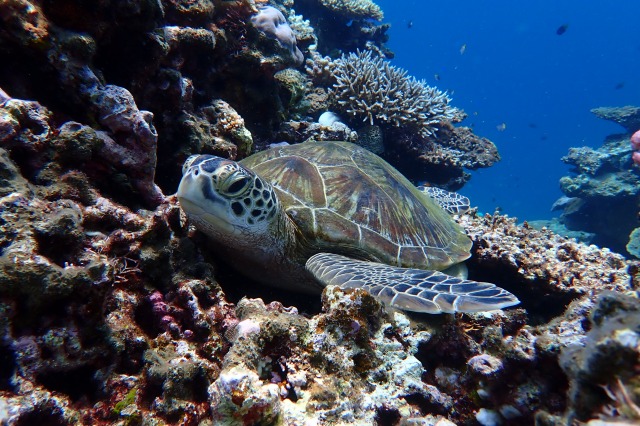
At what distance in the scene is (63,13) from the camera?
66.6 inches

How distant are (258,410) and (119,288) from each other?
89 centimetres

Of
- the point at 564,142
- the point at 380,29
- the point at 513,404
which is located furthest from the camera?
the point at 564,142

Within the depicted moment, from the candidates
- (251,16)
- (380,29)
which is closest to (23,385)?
(251,16)

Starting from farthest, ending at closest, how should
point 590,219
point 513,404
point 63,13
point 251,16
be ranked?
point 590,219 < point 251,16 < point 63,13 < point 513,404

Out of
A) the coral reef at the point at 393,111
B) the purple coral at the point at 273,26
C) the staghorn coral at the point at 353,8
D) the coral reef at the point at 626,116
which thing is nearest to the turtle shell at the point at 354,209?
the purple coral at the point at 273,26

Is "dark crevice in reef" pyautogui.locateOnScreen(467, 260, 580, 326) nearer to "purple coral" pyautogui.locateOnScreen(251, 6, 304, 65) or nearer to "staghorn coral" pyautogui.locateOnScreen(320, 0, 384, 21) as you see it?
"purple coral" pyautogui.locateOnScreen(251, 6, 304, 65)

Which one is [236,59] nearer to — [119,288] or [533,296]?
[119,288]

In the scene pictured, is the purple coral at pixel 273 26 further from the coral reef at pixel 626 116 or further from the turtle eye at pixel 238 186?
the coral reef at pixel 626 116

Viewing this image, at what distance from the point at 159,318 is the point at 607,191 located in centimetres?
1277

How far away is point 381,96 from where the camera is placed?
5160mm

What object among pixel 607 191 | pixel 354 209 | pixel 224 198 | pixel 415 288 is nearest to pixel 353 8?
pixel 354 209

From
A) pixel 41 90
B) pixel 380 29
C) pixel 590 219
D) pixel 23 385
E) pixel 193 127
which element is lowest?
pixel 23 385

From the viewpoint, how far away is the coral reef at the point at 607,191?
384 inches

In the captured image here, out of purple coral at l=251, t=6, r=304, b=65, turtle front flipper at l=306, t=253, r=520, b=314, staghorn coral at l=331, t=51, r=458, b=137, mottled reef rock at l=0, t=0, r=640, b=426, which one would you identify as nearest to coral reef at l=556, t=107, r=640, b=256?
staghorn coral at l=331, t=51, r=458, b=137
